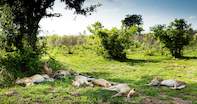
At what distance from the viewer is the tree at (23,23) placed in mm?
15578

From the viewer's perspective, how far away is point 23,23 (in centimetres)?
1636

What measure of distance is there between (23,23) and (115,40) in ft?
36.9

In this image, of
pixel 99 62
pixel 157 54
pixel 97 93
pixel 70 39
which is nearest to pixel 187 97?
pixel 97 93

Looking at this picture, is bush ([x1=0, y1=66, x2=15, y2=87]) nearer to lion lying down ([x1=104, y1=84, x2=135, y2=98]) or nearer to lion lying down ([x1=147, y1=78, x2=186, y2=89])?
lion lying down ([x1=104, y1=84, x2=135, y2=98])

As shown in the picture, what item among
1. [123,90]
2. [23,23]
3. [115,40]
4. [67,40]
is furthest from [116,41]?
[67,40]

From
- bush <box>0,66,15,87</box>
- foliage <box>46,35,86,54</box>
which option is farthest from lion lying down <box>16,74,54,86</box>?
foliage <box>46,35,86,54</box>

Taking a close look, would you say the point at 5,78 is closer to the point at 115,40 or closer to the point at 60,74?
the point at 60,74

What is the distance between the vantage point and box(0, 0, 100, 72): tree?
15578mm

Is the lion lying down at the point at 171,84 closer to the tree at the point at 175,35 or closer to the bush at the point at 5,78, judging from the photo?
the bush at the point at 5,78

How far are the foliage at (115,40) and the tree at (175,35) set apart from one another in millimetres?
3655

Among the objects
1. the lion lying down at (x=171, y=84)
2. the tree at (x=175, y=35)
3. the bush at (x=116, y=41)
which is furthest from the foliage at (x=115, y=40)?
the lion lying down at (x=171, y=84)

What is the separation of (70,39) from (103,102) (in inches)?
1277

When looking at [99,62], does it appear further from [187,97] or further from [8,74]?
[187,97]

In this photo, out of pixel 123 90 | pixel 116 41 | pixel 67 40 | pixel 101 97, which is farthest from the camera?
pixel 67 40
